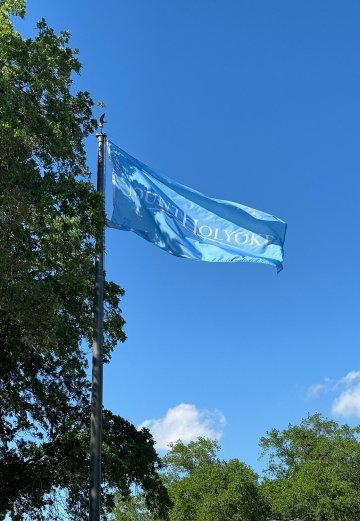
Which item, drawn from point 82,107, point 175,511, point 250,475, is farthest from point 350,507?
point 82,107

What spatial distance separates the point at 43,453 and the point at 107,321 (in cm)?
366

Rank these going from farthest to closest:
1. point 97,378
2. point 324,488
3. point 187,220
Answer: point 324,488 → point 187,220 → point 97,378

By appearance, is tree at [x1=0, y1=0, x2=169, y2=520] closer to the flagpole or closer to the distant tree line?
Result: the flagpole

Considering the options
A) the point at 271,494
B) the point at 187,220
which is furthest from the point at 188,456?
the point at 187,220

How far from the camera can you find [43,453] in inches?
637

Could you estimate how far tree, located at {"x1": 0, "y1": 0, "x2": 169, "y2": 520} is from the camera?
11922 mm

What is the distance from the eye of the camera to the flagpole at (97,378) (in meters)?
9.82

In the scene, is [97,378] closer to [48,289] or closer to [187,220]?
[48,289]

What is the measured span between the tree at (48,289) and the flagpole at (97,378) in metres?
0.56

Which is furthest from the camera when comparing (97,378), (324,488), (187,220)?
(324,488)

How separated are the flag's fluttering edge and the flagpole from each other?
1359mm

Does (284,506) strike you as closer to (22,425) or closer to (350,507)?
(350,507)

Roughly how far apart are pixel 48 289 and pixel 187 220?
147 inches

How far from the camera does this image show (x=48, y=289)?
12.0 meters
